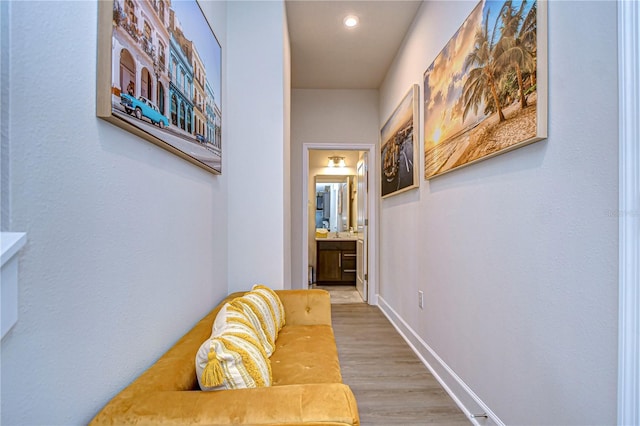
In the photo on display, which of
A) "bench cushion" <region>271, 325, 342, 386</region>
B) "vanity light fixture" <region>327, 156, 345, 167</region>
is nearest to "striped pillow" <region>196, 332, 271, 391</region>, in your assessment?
"bench cushion" <region>271, 325, 342, 386</region>

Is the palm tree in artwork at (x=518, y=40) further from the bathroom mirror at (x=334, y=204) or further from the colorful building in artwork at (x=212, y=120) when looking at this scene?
the bathroom mirror at (x=334, y=204)

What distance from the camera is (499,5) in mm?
1360

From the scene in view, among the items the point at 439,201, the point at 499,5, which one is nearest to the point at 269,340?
the point at 439,201

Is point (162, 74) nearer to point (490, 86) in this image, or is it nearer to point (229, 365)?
point (229, 365)

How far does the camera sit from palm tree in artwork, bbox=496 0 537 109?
3.80 feet

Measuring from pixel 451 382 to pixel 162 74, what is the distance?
Result: 224 cm

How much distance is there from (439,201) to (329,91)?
8.57ft

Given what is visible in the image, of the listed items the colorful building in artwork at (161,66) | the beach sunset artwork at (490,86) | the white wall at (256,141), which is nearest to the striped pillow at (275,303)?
the white wall at (256,141)

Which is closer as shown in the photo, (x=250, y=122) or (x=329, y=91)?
(x=250, y=122)

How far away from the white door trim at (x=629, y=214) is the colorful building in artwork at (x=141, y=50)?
143cm

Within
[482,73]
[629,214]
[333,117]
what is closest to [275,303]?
[629,214]

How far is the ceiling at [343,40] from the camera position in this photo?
8.10ft

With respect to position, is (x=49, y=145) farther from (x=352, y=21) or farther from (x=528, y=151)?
(x=352, y=21)

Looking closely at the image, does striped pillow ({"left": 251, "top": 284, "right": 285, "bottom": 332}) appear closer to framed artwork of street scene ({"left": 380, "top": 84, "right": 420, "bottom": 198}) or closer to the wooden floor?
the wooden floor
